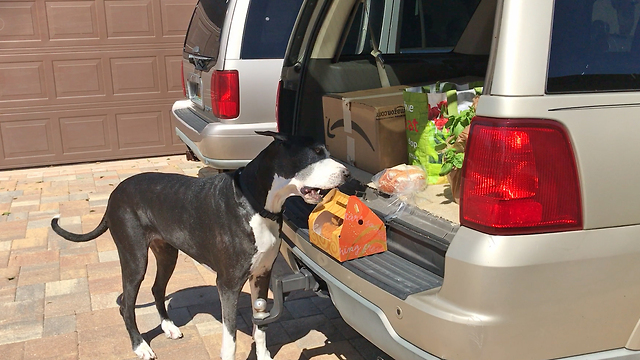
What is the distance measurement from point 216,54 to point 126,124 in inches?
146

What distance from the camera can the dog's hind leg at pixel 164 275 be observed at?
3.73 m

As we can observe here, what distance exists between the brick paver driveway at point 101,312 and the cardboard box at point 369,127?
109cm

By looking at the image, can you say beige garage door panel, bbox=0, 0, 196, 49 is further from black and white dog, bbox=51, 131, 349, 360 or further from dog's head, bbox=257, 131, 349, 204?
dog's head, bbox=257, 131, 349, 204

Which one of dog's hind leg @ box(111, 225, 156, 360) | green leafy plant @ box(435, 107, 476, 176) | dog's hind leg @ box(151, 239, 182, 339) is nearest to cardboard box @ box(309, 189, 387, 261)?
green leafy plant @ box(435, 107, 476, 176)

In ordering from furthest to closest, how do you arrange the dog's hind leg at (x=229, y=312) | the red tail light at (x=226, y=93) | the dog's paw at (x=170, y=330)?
the red tail light at (x=226, y=93) < the dog's paw at (x=170, y=330) < the dog's hind leg at (x=229, y=312)

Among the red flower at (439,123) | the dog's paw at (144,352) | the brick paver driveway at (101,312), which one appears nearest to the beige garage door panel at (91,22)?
the brick paver driveway at (101,312)

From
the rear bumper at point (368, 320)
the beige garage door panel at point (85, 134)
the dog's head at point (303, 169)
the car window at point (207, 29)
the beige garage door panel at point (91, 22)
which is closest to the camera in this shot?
the rear bumper at point (368, 320)

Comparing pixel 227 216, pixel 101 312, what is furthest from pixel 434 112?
pixel 101 312

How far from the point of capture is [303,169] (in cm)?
290

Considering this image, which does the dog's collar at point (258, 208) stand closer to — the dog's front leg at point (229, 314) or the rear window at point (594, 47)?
the dog's front leg at point (229, 314)

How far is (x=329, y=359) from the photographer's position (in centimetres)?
352

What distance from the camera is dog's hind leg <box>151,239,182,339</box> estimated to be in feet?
12.2

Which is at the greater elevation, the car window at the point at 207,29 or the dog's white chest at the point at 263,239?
the car window at the point at 207,29

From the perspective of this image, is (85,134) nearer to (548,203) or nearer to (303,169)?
(303,169)
